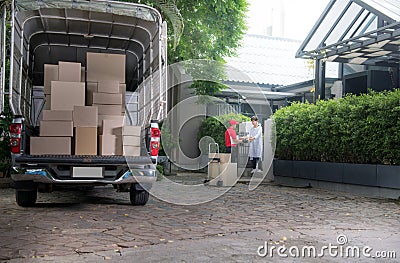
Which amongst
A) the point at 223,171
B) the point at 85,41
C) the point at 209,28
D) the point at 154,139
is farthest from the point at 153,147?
the point at 209,28

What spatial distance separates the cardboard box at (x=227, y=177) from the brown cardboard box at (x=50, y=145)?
5.04 metres

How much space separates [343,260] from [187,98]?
46.6 feet

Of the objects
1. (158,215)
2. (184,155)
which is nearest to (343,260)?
(158,215)

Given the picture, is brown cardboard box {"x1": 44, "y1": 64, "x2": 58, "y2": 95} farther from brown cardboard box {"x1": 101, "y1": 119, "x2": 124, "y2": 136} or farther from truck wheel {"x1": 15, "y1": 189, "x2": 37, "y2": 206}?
truck wheel {"x1": 15, "y1": 189, "x2": 37, "y2": 206}

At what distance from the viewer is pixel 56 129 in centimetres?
690

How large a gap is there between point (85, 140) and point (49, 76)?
1.19 metres

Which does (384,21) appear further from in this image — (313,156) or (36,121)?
(36,121)

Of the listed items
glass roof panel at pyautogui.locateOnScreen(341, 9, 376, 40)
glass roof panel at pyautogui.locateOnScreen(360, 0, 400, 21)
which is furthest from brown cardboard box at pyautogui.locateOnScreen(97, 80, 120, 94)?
glass roof panel at pyautogui.locateOnScreen(341, 9, 376, 40)

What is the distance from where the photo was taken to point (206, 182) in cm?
1195

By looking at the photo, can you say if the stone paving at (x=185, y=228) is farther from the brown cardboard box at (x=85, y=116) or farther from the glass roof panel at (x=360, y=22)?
the glass roof panel at (x=360, y=22)

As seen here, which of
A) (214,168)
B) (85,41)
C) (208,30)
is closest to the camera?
(85,41)

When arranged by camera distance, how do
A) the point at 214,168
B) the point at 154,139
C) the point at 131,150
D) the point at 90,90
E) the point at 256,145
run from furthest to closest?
the point at 256,145 → the point at 214,168 → the point at 90,90 → the point at 131,150 → the point at 154,139

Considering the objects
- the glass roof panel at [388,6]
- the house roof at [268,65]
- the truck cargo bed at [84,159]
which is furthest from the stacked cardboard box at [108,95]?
the house roof at [268,65]

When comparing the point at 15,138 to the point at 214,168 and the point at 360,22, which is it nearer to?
the point at 214,168
